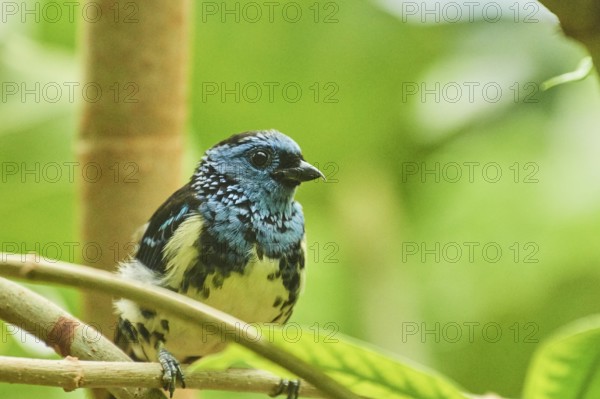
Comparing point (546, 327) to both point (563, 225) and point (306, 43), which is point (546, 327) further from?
point (306, 43)

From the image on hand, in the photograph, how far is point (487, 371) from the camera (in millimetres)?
3422

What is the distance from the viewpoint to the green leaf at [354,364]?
996 mm

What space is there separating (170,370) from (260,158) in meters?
0.76

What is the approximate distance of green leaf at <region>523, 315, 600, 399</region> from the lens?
3.23 feet

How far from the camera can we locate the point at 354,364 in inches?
41.9

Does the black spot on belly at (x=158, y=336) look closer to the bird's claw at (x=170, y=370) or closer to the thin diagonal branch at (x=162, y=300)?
the bird's claw at (x=170, y=370)

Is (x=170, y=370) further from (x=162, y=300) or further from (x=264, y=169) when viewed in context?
(x=162, y=300)

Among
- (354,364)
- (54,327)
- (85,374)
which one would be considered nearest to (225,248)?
(54,327)

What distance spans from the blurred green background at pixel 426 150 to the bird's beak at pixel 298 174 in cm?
92

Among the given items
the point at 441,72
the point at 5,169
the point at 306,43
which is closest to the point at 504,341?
the point at 441,72

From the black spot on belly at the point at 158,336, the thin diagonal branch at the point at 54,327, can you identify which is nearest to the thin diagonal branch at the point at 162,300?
the thin diagonal branch at the point at 54,327

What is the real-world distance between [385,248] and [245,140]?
1084 mm

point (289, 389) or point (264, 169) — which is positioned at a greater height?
point (264, 169)

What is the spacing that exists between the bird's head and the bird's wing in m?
0.14
